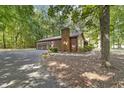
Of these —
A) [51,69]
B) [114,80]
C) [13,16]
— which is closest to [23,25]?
[13,16]

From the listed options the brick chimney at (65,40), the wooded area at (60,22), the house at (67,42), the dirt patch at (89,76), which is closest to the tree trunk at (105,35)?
the wooded area at (60,22)

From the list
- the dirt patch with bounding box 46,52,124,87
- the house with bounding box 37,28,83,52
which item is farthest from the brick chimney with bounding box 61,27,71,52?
the dirt patch with bounding box 46,52,124,87

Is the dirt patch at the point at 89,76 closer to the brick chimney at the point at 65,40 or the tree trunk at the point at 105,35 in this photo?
the tree trunk at the point at 105,35

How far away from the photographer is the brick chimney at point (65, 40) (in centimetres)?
1834

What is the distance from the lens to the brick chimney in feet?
60.2

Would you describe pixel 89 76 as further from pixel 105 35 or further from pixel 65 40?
pixel 65 40

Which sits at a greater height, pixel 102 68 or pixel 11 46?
pixel 11 46

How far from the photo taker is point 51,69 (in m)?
8.02

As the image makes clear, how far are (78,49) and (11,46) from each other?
21.7 ft

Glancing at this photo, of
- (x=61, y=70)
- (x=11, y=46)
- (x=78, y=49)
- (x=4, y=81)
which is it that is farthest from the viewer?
(x=78, y=49)

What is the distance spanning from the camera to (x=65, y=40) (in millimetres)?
18609

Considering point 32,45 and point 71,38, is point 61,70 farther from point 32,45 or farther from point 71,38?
point 71,38
